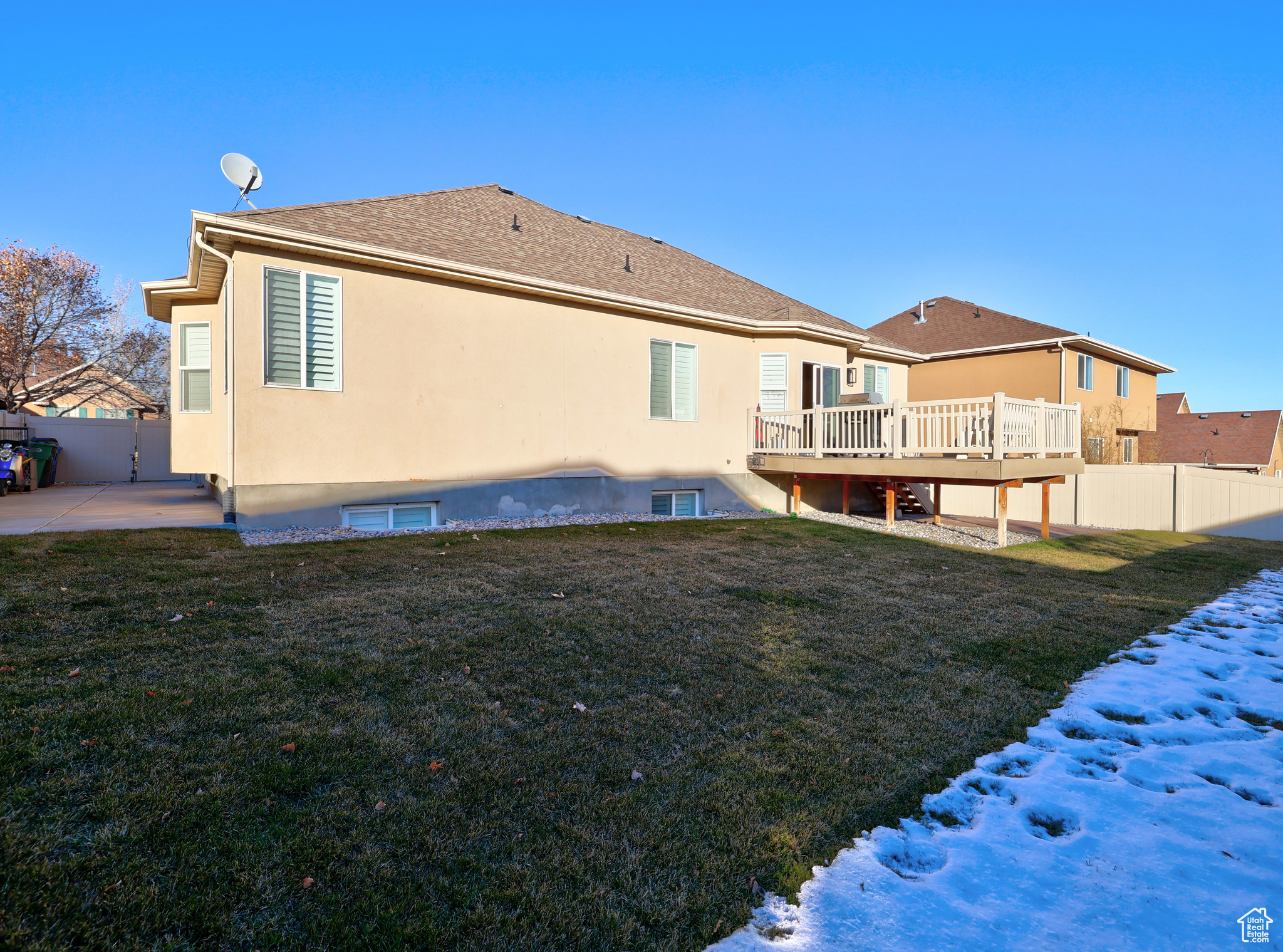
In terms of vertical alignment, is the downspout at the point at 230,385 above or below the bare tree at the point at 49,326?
below

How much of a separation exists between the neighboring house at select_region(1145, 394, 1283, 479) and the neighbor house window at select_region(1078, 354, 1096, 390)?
865cm

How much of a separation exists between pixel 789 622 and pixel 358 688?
10.7 ft

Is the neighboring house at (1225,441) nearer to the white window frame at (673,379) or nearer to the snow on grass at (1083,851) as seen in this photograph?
the white window frame at (673,379)

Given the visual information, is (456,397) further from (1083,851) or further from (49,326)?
(49,326)

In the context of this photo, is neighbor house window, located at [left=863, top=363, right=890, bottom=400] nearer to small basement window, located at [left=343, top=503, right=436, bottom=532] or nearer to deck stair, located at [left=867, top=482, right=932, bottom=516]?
deck stair, located at [left=867, top=482, right=932, bottom=516]

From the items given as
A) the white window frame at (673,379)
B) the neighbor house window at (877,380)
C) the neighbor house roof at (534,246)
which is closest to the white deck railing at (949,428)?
the white window frame at (673,379)

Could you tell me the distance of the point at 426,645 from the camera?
4.07 metres

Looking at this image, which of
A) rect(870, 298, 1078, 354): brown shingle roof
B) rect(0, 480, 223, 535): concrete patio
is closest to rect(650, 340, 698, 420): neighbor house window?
rect(0, 480, 223, 535): concrete patio

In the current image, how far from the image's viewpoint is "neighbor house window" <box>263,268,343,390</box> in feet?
26.7

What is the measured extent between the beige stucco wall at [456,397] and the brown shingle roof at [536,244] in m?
0.47

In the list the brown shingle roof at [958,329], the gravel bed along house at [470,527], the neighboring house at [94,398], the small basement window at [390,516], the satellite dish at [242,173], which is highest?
the brown shingle roof at [958,329]

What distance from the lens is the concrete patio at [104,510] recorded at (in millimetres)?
7664

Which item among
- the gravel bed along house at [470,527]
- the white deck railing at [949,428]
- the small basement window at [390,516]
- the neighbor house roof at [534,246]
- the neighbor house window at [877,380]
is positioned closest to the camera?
the gravel bed along house at [470,527]

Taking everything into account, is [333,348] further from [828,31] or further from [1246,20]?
[1246,20]
